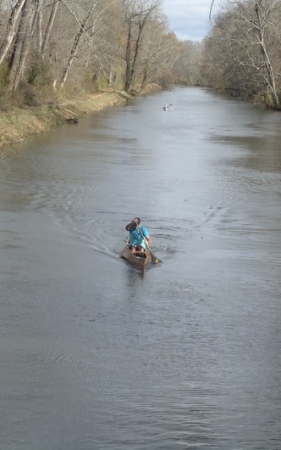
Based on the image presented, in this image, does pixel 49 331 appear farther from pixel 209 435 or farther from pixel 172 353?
pixel 209 435

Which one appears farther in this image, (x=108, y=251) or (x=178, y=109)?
(x=178, y=109)

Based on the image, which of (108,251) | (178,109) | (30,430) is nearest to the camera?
(30,430)

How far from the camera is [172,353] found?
12.5m

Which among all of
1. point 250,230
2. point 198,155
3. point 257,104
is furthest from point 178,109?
point 250,230

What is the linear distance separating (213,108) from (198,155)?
3848cm

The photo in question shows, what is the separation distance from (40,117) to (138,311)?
29.7m

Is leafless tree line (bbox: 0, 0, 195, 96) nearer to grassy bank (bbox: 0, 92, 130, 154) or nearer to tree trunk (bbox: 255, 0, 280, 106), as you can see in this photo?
grassy bank (bbox: 0, 92, 130, 154)

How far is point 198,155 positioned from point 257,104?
44390mm

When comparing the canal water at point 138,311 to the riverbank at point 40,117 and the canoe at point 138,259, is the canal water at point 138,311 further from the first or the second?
the riverbank at point 40,117

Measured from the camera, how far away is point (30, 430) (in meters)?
9.69

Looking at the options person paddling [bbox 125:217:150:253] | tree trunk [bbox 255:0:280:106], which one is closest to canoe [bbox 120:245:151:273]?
person paddling [bbox 125:217:150:253]

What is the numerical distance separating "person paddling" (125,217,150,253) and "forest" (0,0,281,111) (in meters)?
4.95

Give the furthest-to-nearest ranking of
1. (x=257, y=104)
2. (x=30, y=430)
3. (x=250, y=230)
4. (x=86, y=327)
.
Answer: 1. (x=257, y=104)
2. (x=250, y=230)
3. (x=86, y=327)
4. (x=30, y=430)

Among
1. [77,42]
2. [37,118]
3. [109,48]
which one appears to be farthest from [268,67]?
[37,118]
